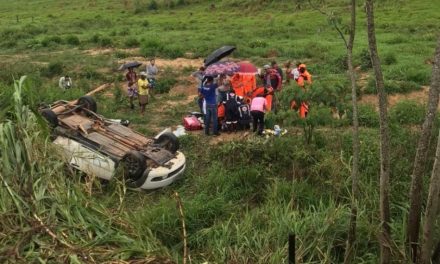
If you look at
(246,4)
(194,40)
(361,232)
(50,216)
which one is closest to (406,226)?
(361,232)

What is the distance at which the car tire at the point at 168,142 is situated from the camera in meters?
9.12

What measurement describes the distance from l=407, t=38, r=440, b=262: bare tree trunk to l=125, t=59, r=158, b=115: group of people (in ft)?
27.5

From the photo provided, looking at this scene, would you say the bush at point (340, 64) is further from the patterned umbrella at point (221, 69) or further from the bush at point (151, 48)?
the bush at point (151, 48)

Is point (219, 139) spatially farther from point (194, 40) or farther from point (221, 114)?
point (194, 40)

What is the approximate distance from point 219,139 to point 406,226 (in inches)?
207

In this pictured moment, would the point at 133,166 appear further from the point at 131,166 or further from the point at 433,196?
the point at 433,196

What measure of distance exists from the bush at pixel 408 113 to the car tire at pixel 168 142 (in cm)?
445

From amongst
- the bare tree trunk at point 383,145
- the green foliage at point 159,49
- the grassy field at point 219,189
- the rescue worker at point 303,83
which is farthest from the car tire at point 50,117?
the green foliage at point 159,49

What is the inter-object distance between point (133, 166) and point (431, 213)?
449 centimetres

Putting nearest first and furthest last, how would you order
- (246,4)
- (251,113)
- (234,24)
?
(251,113) → (234,24) → (246,4)

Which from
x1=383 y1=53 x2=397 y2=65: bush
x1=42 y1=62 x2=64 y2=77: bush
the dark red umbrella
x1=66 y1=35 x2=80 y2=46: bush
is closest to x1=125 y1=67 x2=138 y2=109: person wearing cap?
the dark red umbrella

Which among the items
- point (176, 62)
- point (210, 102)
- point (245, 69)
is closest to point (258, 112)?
point (210, 102)

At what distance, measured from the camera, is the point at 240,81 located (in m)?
12.5

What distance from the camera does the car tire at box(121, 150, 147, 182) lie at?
26.2ft
